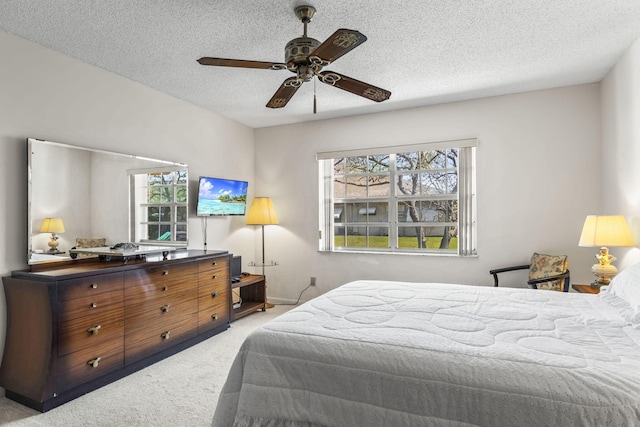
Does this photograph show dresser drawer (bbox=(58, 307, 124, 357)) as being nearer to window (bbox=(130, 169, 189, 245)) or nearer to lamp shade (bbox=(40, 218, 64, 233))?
lamp shade (bbox=(40, 218, 64, 233))

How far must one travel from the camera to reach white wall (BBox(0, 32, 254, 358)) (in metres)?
2.62

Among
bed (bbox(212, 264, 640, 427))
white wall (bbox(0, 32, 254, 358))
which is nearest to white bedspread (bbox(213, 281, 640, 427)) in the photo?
bed (bbox(212, 264, 640, 427))

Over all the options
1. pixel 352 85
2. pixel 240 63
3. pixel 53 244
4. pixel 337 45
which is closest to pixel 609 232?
pixel 352 85

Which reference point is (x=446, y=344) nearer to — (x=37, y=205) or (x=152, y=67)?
(x=37, y=205)

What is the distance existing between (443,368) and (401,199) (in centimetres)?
343

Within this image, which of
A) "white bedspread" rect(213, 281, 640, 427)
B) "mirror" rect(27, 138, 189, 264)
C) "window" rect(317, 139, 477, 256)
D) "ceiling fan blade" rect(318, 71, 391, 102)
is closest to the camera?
"white bedspread" rect(213, 281, 640, 427)

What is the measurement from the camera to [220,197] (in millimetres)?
4500

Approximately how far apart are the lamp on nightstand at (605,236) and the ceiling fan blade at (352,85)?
210 cm

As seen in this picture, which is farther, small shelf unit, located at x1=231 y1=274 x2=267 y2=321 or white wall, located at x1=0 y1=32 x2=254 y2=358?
small shelf unit, located at x1=231 y1=274 x2=267 y2=321

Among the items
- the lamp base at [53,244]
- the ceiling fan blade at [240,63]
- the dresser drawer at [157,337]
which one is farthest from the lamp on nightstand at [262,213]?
the ceiling fan blade at [240,63]

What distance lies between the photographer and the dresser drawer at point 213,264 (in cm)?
362

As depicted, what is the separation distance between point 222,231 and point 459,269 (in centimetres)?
301

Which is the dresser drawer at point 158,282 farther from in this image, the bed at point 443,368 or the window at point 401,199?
the window at point 401,199

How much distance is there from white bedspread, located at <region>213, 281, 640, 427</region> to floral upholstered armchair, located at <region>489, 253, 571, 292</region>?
151 cm
